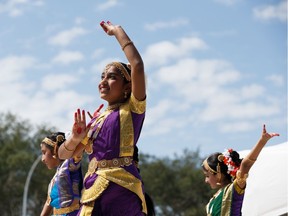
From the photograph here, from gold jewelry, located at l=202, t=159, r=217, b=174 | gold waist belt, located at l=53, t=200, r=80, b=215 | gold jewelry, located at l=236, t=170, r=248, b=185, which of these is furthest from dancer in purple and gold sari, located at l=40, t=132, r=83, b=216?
gold jewelry, located at l=236, t=170, r=248, b=185

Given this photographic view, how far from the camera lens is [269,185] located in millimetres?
9039

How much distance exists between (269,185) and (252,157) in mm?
3204

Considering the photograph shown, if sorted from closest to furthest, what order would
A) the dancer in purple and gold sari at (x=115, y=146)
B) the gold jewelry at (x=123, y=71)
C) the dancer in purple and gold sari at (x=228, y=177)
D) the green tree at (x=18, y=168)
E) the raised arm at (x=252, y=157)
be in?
1. the dancer in purple and gold sari at (x=115, y=146)
2. the gold jewelry at (x=123, y=71)
3. the raised arm at (x=252, y=157)
4. the dancer in purple and gold sari at (x=228, y=177)
5. the green tree at (x=18, y=168)

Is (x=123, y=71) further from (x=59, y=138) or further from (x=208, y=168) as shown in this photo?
(x=59, y=138)

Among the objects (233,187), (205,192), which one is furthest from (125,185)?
(205,192)

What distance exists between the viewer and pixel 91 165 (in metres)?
4.45

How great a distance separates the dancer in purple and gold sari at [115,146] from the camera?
4309mm

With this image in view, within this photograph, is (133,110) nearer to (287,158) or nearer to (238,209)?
(238,209)

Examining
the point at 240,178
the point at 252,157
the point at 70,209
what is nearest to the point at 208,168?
the point at 240,178

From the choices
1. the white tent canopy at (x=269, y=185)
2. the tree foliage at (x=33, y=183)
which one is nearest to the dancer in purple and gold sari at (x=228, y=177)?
the white tent canopy at (x=269, y=185)

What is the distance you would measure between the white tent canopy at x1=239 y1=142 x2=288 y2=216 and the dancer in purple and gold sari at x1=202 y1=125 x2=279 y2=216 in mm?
2209

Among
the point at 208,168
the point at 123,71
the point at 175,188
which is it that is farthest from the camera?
the point at 175,188

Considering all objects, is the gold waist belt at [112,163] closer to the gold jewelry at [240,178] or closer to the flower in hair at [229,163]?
the gold jewelry at [240,178]

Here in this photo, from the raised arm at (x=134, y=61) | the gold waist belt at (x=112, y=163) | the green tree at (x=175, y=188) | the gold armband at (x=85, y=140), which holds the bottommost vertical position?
the gold waist belt at (x=112, y=163)
